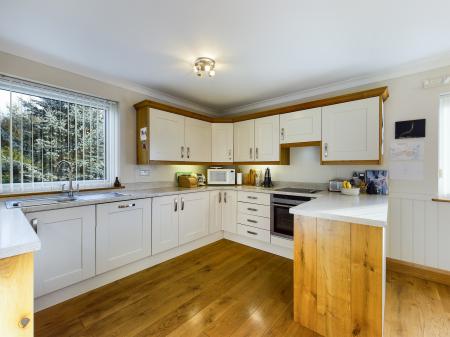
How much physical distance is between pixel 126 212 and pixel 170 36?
1.80 m

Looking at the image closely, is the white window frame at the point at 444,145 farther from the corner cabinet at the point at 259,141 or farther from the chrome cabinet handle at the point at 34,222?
the chrome cabinet handle at the point at 34,222

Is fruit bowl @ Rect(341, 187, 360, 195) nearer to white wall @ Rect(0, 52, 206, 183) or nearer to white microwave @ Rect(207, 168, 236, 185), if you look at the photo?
white microwave @ Rect(207, 168, 236, 185)

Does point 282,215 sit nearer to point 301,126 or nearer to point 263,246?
point 263,246

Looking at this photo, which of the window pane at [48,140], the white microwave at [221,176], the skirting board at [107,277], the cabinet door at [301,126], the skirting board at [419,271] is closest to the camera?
the skirting board at [107,277]

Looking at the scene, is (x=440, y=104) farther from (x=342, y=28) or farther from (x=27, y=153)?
(x=27, y=153)

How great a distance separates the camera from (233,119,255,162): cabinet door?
343 cm

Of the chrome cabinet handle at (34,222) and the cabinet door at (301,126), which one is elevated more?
the cabinet door at (301,126)

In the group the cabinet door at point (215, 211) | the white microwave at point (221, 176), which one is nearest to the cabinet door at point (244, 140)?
the white microwave at point (221, 176)

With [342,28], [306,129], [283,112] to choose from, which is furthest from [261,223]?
[342,28]

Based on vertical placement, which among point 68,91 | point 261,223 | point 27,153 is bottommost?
point 261,223

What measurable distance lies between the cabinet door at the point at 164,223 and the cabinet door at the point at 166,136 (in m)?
0.64

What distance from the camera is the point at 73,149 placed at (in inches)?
95.2

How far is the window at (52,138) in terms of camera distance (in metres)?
1.99

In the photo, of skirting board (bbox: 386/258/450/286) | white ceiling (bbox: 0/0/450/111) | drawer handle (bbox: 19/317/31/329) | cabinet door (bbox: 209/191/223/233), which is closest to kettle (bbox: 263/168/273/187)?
cabinet door (bbox: 209/191/223/233)
